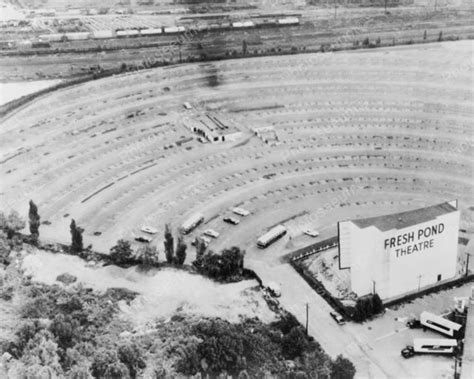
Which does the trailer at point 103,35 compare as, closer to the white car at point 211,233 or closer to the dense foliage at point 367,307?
the white car at point 211,233

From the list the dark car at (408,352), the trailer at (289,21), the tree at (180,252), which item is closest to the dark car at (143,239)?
the tree at (180,252)

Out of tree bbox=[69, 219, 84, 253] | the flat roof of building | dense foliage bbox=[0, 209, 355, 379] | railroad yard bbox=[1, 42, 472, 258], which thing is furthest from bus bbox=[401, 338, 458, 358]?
tree bbox=[69, 219, 84, 253]

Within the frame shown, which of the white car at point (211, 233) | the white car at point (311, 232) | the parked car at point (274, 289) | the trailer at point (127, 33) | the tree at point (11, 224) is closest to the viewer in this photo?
the parked car at point (274, 289)

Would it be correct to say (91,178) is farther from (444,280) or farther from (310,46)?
(310,46)

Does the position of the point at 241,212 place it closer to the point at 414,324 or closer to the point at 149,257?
the point at 149,257

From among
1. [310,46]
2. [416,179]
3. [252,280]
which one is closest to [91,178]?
[252,280]

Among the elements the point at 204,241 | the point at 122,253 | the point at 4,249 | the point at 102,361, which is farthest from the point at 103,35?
the point at 102,361

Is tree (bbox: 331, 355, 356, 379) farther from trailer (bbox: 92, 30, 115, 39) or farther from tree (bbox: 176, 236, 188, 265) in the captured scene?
trailer (bbox: 92, 30, 115, 39)
